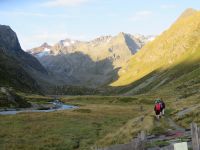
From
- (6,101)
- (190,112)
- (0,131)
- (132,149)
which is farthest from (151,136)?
(6,101)

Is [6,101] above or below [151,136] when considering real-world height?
above

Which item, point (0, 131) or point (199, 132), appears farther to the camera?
point (0, 131)

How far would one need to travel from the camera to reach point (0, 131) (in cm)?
5619

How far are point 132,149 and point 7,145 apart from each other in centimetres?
2753

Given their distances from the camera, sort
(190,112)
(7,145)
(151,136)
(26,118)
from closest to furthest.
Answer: (151,136) < (7,145) < (190,112) < (26,118)

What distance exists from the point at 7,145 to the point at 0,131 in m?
11.8

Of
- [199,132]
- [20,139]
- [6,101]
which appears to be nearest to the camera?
[199,132]

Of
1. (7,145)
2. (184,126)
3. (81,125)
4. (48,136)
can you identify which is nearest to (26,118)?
(81,125)

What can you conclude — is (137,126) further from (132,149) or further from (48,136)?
(132,149)

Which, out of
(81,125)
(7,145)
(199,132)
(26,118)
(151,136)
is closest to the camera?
(199,132)

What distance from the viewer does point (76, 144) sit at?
45312mm

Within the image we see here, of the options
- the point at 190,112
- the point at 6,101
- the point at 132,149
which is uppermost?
the point at 6,101

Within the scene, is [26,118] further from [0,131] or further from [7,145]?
[7,145]

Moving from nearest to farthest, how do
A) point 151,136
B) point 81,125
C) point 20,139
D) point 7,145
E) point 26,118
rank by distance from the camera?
point 151,136
point 7,145
point 20,139
point 81,125
point 26,118
